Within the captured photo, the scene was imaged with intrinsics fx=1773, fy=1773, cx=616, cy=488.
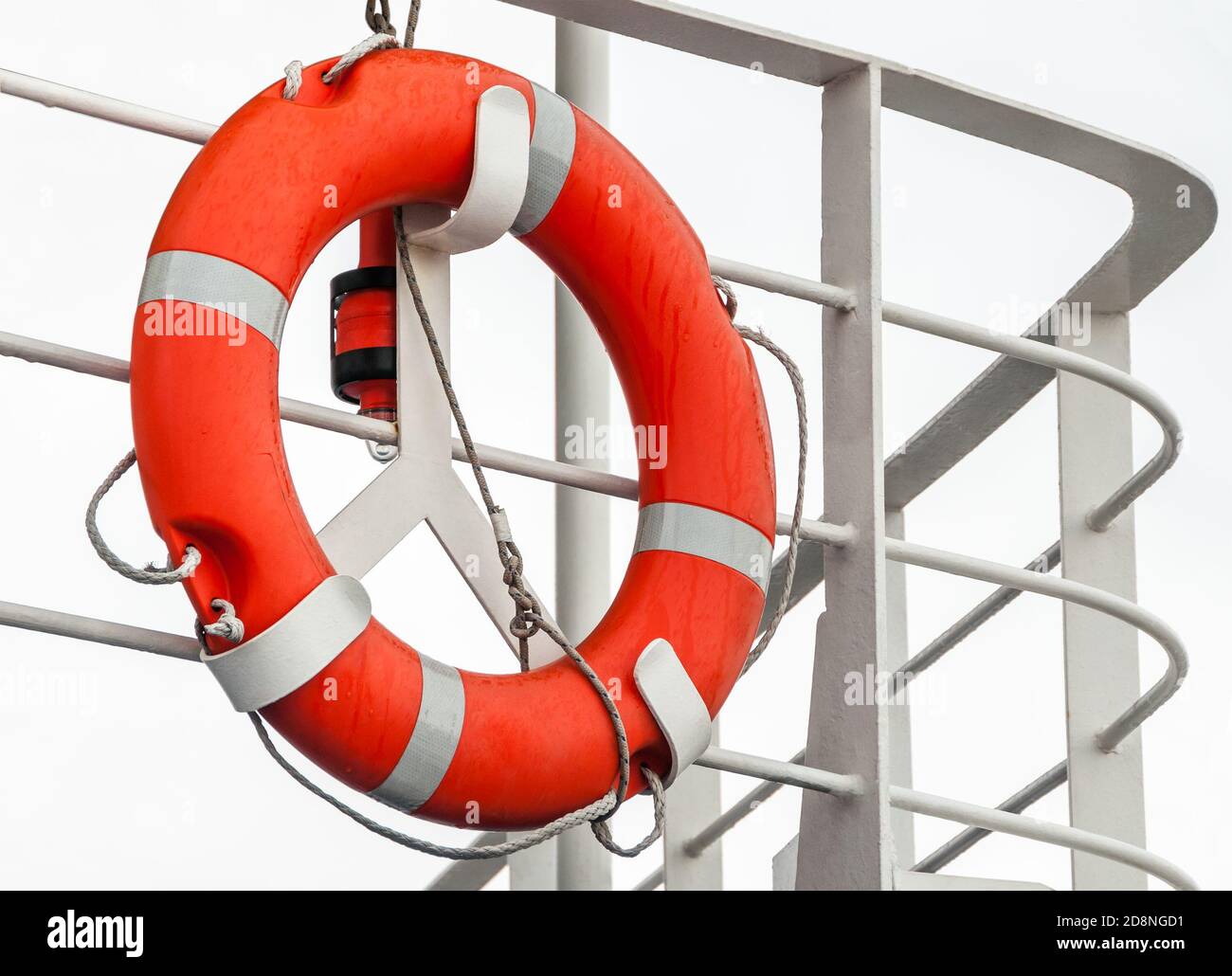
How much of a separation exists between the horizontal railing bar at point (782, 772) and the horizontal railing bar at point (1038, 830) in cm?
5

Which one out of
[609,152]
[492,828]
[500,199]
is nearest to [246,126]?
[500,199]

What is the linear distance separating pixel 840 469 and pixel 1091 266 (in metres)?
0.54

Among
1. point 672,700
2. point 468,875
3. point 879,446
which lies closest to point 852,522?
point 879,446

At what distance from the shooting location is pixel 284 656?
1414 millimetres

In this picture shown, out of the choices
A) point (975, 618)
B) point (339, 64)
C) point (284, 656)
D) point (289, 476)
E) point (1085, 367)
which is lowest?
point (284, 656)

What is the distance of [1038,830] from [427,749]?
69cm

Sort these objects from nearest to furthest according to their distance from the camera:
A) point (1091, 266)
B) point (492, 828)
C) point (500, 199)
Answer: point (492, 828)
point (500, 199)
point (1091, 266)

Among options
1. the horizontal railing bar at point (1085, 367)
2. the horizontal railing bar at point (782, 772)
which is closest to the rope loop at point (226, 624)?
the horizontal railing bar at point (782, 772)

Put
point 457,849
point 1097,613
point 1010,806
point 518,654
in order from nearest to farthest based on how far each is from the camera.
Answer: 1. point 457,849
2. point 518,654
3. point 1097,613
4. point 1010,806

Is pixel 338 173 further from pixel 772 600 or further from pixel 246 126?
pixel 772 600

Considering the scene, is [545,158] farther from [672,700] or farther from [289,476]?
[672,700]

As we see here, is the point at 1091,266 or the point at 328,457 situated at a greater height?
the point at 328,457

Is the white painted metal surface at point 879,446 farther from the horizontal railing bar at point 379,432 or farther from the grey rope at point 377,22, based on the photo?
the grey rope at point 377,22
